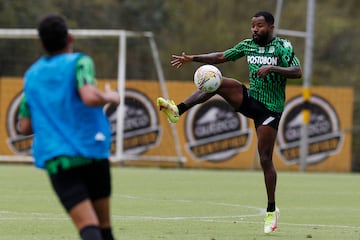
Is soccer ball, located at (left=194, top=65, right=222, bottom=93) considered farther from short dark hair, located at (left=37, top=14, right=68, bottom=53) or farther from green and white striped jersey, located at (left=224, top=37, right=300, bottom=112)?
short dark hair, located at (left=37, top=14, right=68, bottom=53)

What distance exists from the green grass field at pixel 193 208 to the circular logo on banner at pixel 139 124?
5155 mm

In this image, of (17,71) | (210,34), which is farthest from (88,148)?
(210,34)

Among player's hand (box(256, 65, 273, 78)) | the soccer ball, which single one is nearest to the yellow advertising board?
the soccer ball

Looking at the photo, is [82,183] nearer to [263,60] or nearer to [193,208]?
[263,60]

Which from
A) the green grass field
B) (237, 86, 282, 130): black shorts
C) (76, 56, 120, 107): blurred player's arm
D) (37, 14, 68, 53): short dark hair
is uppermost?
(37, 14, 68, 53): short dark hair

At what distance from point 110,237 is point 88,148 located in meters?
0.79

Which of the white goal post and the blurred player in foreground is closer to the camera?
the blurred player in foreground

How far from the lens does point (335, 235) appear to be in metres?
11.6

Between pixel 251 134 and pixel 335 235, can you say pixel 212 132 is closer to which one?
pixel 251 134

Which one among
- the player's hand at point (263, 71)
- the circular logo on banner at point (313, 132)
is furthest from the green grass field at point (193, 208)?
the circular logo on banner at point (313, 132)

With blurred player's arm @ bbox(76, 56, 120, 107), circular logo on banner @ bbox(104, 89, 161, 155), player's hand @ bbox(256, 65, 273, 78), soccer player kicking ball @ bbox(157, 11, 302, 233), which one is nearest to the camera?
blurred player's arm @ bbox(76, 56, 120, 107)

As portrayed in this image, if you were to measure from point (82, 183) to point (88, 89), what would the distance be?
71 centimetres

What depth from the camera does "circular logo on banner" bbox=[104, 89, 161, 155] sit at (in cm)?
2820

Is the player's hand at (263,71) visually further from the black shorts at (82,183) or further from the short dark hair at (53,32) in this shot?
the short dark hair at (53,32)
